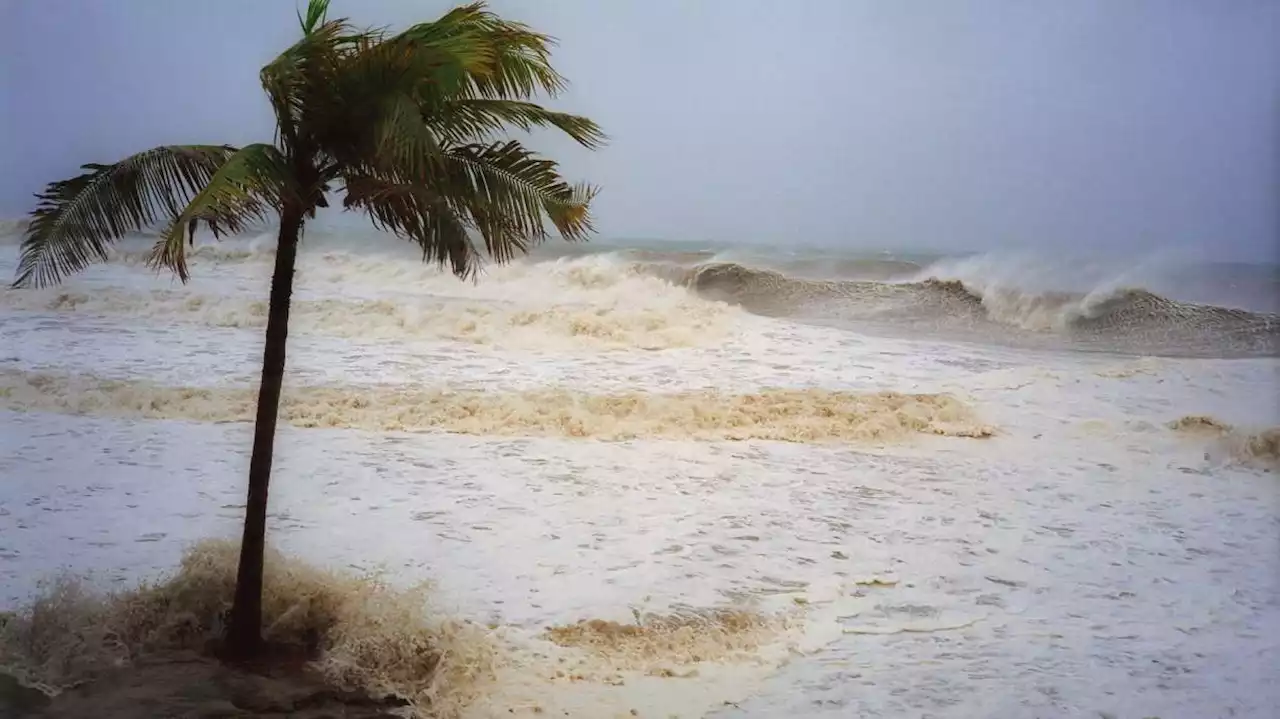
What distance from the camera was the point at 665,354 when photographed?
5684mm

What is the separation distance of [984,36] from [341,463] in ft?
14.0

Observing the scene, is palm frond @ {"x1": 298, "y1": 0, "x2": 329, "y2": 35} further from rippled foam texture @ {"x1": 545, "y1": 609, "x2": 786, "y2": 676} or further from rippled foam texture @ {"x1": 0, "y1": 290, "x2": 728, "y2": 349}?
rippled foam texture @ {"x1": 545, "y1": 609, "x2": 786, "y2": 676}

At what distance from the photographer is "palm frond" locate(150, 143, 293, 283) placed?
3.21 meters

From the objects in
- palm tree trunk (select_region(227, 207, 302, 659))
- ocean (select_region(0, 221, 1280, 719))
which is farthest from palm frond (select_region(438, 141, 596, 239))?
ocean (select_region(0, 221, 1280, 719))

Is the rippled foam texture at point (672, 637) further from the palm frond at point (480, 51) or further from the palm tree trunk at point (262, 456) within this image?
the palm frond at point (480, 51)

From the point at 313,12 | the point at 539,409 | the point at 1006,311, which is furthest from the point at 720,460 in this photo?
the point at 313,12

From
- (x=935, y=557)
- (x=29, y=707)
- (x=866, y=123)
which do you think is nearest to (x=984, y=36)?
(x=866, y=123)

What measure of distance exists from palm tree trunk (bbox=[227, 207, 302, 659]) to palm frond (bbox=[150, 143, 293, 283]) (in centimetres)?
23

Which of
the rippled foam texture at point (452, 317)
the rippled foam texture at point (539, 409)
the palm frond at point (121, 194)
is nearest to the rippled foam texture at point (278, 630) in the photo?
the rippled foam texture at point (539, 409)

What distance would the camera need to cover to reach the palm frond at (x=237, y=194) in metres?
3.21

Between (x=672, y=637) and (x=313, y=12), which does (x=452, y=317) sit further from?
(x=672, y=637)

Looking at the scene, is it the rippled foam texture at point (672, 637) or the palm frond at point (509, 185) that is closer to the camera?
the palm frond at point (509, 185)

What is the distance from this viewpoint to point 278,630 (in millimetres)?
4484

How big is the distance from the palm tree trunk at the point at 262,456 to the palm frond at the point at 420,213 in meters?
0.29
